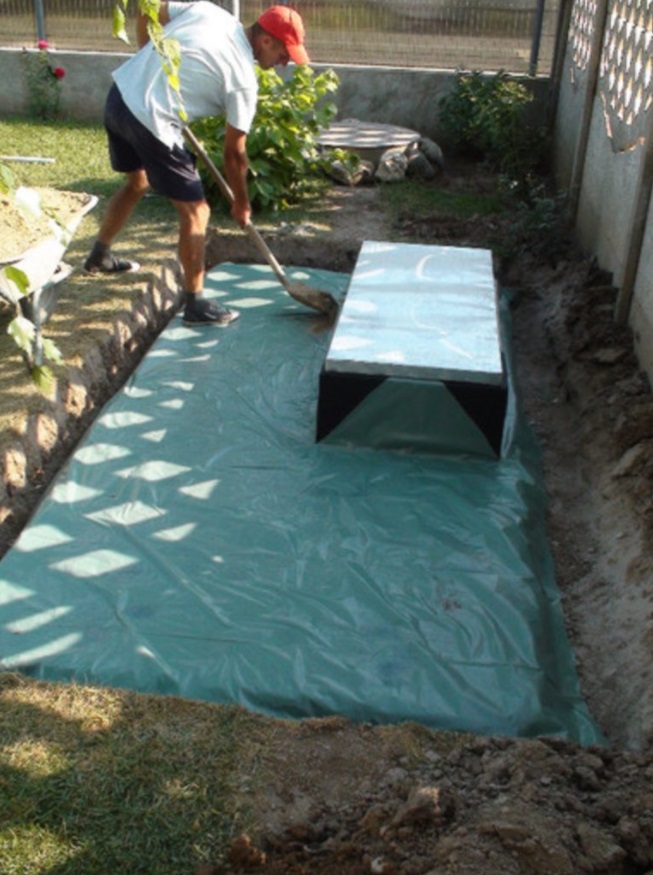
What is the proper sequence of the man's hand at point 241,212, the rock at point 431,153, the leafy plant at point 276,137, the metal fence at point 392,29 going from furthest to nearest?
the metal fence at point 392,29, the rock at point 431,153, the leafy plant at point 276,137, the man's hand at point 241,212

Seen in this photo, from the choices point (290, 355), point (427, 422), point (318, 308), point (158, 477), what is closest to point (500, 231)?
point (318, 308)

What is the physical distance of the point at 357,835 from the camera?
2533 mm

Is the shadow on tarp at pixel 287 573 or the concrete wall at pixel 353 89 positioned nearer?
the shadow on tarp at pixel 287 573

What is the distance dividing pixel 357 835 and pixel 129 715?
0.79m

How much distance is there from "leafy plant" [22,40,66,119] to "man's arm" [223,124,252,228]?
196 inches

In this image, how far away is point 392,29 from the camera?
30.4ft

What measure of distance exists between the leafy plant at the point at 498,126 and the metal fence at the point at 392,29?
0.45 m

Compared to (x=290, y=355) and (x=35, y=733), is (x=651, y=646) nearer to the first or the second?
(x=35, y=733)

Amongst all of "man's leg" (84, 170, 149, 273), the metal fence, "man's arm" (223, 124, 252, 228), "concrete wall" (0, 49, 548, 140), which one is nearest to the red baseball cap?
"man's arm" (223, 124, 252, 228)

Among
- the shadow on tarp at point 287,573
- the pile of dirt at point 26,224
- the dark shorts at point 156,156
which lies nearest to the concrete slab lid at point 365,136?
the dark shorts at point 156,156

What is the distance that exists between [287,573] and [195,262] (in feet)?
7.82

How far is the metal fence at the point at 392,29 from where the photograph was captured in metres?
9.07

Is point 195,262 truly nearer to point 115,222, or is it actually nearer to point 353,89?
point 115,222

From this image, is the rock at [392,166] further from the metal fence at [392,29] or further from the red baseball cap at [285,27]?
the red baseball cap at [285,27]
